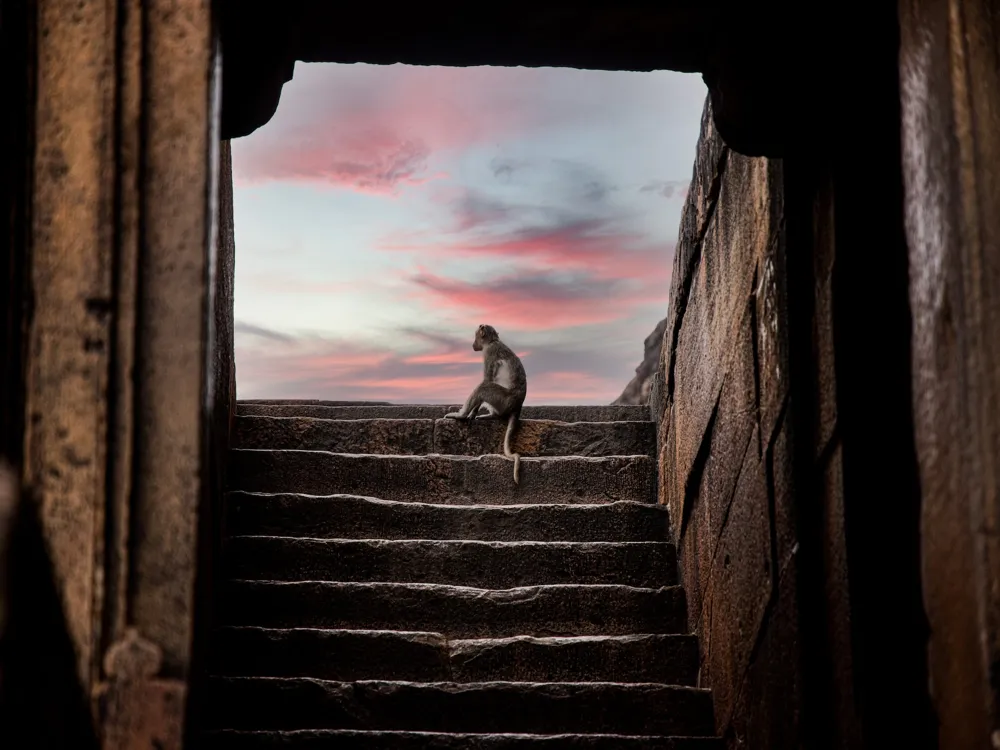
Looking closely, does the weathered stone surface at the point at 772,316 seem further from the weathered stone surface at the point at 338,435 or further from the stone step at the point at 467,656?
the weathered stone surface at the point at 338,435

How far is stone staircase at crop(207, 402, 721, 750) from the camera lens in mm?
3588

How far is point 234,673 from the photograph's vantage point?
3834 mm

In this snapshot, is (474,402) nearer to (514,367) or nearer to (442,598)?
(514,367)

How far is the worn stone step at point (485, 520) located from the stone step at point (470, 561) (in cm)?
21

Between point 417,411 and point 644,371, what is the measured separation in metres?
5.19

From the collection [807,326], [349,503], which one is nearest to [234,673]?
[349,503]

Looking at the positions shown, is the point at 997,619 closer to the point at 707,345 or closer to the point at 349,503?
the point at 707,345

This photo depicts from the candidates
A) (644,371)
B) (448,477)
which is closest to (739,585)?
(448,477)

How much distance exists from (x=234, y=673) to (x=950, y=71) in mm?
3077

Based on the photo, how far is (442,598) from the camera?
4184 millimetres

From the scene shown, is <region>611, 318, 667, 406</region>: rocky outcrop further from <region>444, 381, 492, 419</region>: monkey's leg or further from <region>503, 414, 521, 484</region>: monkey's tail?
<region>503, 414, 521, 484</region>: monkey's tail

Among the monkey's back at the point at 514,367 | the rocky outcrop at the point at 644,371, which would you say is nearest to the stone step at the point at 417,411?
the monkey's back at the point at 514,367

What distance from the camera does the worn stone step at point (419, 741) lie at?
3.32 metres

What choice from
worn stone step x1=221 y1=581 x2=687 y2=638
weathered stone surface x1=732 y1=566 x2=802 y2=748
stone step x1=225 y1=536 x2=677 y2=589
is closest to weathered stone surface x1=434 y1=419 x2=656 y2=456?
stone step x1=225 y1=536 x2=677 y2=589
